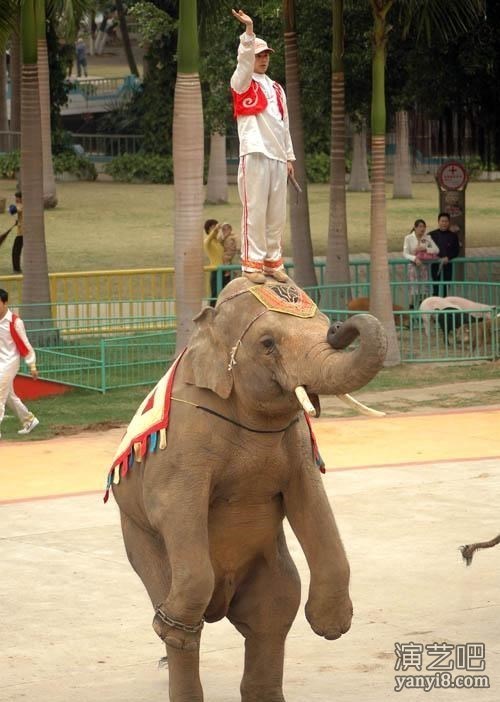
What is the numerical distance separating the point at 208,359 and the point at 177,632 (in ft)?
4.07

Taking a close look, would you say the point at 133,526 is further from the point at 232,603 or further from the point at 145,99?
the point at 145,99

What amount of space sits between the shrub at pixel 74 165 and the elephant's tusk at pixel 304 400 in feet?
139

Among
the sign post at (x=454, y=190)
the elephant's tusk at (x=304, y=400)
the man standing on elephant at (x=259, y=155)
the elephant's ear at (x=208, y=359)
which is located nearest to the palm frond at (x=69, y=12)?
the sign post at (x=454, y=190)

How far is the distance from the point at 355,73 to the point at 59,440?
1219cm

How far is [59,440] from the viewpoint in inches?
609

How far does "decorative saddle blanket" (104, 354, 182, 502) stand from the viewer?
6984 mm

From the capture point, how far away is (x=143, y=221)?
40.5 m

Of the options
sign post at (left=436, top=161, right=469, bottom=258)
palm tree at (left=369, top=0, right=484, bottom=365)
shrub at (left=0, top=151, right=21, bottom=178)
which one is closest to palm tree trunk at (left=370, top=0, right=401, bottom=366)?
palm tree at (left=369, top=0, right=484, bottom=365)

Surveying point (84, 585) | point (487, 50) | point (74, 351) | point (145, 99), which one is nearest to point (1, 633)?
point (84, 585)

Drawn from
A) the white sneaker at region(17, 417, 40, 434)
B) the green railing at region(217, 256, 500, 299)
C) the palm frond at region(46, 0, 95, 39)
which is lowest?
the white sneaker at region(17, 417, 40, 434)

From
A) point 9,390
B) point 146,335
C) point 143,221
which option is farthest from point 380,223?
point 143,221

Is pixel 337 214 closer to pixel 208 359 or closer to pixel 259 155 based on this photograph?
pixel 259 155

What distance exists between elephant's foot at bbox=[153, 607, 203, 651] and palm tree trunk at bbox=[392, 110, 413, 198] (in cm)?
3932

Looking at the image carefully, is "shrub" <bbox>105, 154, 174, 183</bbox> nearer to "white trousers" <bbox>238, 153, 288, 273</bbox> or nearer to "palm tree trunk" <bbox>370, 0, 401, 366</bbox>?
"palm tree trunk" <bbox>370, 0, 401, 366</bbox>
